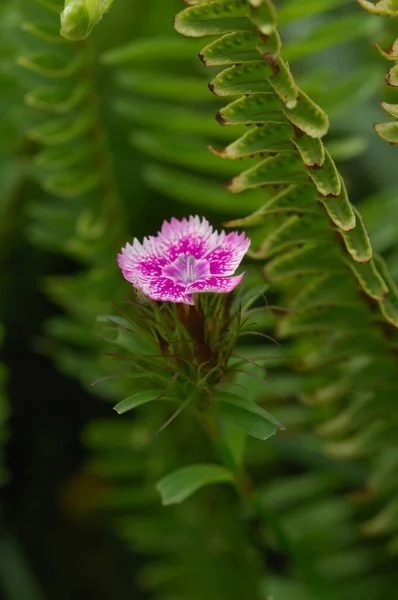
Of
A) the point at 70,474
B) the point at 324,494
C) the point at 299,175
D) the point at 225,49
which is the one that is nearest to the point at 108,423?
the point at 70,474

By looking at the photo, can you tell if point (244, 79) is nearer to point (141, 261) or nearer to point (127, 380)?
point (141, 261)

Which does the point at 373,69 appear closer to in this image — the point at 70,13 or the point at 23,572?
the point at 70,13

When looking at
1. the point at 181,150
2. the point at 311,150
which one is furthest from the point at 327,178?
the point at 181,150

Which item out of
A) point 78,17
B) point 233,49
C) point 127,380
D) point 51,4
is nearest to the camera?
point 78,17

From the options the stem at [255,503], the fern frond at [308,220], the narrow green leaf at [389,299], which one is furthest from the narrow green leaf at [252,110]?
the stem at [255,503]

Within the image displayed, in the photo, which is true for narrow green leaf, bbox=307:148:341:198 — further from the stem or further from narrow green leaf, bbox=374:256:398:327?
the stem

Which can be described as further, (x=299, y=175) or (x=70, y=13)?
(x=299, y=175)
